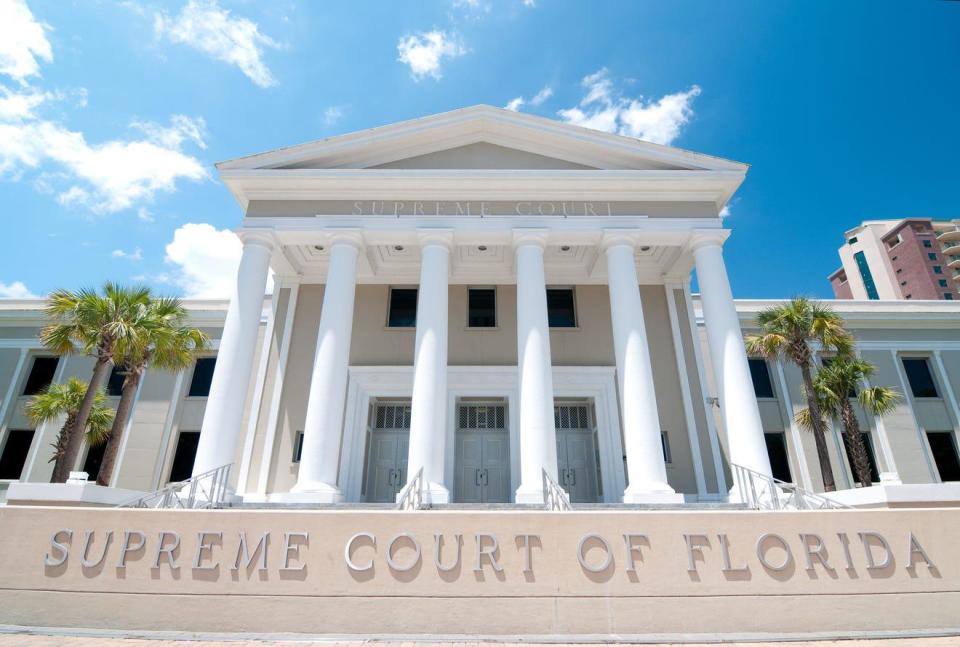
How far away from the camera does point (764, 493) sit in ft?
36.0

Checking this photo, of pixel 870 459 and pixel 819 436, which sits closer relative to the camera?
pixel 819 436

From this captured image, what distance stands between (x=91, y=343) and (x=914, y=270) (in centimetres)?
9301

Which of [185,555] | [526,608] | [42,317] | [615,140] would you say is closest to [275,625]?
[185,555]

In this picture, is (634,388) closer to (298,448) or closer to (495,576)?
(495,576)

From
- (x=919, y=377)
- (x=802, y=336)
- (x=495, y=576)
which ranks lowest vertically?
(x=495, y=576)

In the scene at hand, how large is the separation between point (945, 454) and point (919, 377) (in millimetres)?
3107

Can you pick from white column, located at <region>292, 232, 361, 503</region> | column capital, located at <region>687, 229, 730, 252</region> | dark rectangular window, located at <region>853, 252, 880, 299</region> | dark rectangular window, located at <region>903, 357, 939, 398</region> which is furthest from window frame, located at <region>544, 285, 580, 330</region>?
dark rectangular window, located at <region>853, 252, 880, 299</region>

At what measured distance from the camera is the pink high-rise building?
73062 mm

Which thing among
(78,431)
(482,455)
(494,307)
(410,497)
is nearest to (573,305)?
(494,307)

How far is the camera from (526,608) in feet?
20.5

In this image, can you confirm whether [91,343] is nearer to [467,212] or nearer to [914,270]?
[467,212]

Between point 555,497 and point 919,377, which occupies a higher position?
point 919,377

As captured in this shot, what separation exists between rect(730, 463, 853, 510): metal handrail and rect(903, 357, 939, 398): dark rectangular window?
591 inches

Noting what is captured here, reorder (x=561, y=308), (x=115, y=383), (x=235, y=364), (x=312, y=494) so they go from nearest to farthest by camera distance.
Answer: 1. (x=312, y=494)
2. (x=235, y=364)
3. (x=561, y=308)
4. (x=115, y=383)
